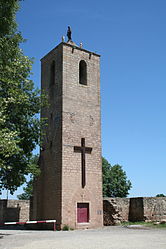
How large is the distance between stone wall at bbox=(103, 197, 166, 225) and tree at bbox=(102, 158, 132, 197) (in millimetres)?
17774

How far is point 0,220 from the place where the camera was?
84.1ft

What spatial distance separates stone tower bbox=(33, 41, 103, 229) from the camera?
2077 cm

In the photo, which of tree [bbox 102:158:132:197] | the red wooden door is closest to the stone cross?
the red wooden door

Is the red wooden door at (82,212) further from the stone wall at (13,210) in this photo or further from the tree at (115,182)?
the tree at (115,182)

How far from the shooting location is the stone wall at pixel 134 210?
23.2 m

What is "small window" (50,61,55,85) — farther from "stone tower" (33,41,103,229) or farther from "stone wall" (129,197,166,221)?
"stone wall" (129,197,166,221)

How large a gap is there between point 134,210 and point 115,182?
1871cm

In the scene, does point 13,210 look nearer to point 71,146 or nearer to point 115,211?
point 115,211

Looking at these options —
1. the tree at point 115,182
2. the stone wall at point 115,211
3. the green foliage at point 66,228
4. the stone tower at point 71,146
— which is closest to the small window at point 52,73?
the stone tower at point 71,146

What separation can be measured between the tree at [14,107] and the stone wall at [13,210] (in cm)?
947

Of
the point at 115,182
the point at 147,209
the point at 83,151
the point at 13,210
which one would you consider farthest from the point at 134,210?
the point at 115,182

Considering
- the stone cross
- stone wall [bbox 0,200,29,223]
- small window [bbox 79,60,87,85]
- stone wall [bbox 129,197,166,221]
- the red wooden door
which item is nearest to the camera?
the red wooden door

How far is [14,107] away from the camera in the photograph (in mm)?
17078

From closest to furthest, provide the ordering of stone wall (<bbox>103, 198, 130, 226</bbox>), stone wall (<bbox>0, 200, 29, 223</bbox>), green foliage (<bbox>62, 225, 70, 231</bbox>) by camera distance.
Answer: green foliage (<bbox>62, 225, 70, 231</bbox>), stone wall (<bbox>103, 198, 130, 226</bbox>), stone wall (<bbox>0, 200, 29, 223</bbox>)
